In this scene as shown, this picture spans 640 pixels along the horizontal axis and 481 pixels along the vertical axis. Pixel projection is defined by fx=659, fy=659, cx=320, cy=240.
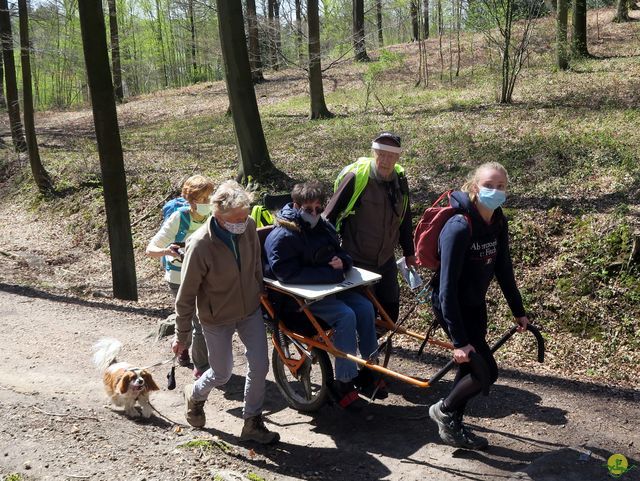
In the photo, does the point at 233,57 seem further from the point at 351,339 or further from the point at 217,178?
the point at 351,339

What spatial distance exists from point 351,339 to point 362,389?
0.72m

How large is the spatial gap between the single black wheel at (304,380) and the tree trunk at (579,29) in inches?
615

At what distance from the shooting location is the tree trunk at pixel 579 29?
18.3 meters

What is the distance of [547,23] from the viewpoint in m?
18.4

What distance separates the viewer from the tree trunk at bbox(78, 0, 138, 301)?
954 centimetres

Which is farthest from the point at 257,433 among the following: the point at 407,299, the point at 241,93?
the point at 241,93

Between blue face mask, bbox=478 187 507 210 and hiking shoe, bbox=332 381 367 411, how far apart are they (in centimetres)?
180

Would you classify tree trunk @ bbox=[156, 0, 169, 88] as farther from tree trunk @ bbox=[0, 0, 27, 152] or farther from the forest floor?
the forest floor

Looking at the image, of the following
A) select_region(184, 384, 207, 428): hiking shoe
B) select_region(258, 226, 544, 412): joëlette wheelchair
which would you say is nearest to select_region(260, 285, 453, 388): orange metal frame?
select_region(258, 226, 544, 412): joëlette wheelchair

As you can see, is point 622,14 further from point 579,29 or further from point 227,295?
point 227,295

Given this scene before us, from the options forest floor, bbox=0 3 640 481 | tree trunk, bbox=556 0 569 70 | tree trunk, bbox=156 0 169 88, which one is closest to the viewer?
forest floor, bbox=0 3 640 481

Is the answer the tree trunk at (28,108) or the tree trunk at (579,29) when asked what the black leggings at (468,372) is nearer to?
the tree trunk at (28,108)

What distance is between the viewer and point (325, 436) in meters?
5.26

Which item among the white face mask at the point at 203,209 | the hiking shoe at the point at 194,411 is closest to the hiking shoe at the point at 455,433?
the hiking shoe at the point at 194,411
